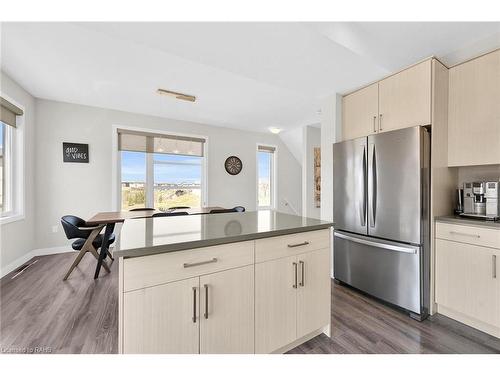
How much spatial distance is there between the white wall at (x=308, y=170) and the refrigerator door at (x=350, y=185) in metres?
2.30

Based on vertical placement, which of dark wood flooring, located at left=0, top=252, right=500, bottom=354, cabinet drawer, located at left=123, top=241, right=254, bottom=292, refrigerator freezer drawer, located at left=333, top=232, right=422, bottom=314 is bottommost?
dark wood flooring, located at left=0, top=252, right=500, bottom=354

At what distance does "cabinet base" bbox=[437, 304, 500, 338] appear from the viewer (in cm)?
167

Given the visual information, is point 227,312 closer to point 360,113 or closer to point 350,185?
point 350,185

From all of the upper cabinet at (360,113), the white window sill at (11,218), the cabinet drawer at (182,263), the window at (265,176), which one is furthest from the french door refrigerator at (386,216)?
the white window sill at (11,218)

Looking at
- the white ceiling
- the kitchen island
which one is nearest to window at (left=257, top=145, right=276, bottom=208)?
the white ceiling

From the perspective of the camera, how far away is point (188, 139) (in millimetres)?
4703

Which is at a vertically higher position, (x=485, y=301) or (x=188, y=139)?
(x=188, y=139)

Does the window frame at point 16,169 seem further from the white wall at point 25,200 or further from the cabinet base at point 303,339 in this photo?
the cabinet base at point 303,339

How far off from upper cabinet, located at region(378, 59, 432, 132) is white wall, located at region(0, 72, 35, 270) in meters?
4.35

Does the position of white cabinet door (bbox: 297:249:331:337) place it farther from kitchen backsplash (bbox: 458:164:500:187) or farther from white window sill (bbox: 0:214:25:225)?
white window sill (bbox: 0:214:25:225)

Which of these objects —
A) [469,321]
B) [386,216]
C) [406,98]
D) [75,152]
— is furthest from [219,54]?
[75,152]
